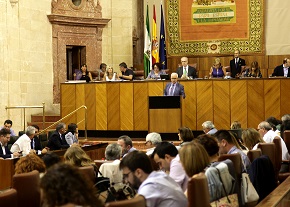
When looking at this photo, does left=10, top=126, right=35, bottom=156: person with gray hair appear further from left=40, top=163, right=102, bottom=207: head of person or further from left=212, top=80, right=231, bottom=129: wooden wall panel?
left=40, top=163, right=102, bottom=207: head of person

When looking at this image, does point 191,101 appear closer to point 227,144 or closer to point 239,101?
point 239,101

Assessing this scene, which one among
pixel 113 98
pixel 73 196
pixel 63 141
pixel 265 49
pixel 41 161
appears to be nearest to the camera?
pixel 73 196

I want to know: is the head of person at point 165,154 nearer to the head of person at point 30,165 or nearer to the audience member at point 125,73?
the head of person at point 30,165

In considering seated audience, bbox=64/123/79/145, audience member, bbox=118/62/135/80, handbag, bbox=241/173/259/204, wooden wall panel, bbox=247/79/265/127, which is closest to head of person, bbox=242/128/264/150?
handbag, bbox=241/173/259/204

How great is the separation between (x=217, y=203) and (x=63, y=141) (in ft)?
26.3

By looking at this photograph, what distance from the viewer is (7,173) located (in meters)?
9.76

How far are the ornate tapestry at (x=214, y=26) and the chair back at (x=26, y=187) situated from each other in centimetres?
1397

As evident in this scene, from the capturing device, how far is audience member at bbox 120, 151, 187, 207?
4.03 m

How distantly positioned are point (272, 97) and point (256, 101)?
351 mm

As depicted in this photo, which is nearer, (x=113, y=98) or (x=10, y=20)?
(x=113, y=98)

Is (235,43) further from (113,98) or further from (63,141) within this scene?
(63,141)

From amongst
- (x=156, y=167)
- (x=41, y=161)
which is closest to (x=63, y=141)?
(x=156, y=167)

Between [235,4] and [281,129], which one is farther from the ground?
[235,4]

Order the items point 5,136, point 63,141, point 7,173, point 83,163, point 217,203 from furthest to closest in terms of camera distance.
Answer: point 63,141 < point 5,136 < point 7,173 < point 83,163 < point 217,203
